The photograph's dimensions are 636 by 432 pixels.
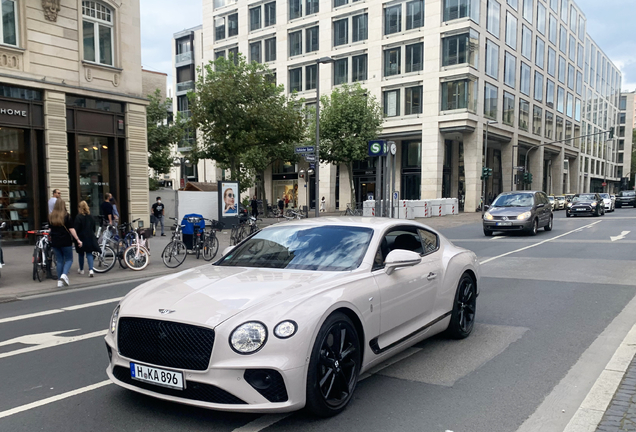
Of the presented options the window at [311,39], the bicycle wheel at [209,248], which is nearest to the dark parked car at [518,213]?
the bicycle wheel at [209,248]

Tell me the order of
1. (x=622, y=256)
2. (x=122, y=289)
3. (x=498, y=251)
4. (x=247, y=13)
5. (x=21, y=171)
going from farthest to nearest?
(x=247, y=13), (x=21, y=171), (x=498, y=251), (x=622, y=256), (x=122, y=289)

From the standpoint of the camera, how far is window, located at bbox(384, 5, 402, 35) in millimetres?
41344

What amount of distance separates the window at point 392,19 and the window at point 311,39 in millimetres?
7011

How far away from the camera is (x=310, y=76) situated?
46188 mm

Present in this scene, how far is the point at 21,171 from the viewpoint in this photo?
644 inches

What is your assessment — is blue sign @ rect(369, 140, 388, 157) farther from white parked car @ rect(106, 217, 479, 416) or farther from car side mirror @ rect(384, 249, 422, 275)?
car side mirror @ rect(384, 249, 422, 275)

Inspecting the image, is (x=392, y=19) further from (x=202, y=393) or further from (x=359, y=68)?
(x=202, y=393)

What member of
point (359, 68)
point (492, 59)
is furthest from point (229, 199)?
point (492, 59)

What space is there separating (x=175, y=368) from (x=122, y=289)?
683 cm

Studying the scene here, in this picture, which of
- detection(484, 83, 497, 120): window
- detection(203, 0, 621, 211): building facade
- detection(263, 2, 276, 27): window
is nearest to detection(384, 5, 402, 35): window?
detection(203, 0, 621, 211): building facade

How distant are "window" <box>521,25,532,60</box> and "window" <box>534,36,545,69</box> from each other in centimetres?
198

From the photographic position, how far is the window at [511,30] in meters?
45.9

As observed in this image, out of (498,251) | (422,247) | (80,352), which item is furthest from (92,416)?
(498,251)

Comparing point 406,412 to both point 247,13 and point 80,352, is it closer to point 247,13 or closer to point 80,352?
point 80,352
